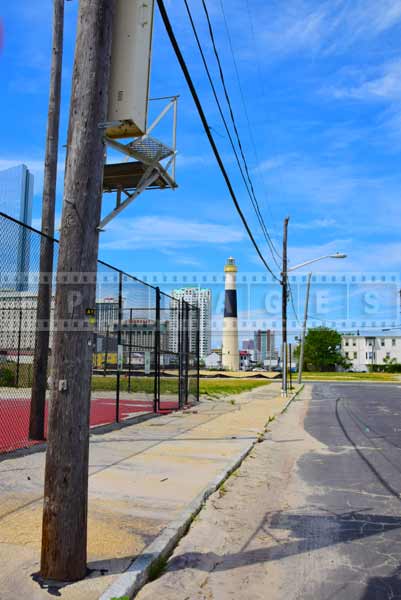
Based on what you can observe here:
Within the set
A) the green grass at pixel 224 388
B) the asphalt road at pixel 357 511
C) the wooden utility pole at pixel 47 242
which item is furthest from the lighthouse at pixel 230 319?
the wooden utility pole at pixel 47 242

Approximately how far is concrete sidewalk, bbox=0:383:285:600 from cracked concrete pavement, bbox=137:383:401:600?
14.0 inches

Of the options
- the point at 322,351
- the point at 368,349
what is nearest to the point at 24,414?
the point at 322,351

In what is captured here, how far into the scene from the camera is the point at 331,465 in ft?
Answer: 31.3

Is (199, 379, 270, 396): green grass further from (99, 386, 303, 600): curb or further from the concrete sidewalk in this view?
(99, 386, 303, 600): curb

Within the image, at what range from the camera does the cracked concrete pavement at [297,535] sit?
4418 mm

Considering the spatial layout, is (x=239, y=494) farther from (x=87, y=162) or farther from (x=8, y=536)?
(x=87, y=162)

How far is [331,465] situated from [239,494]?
2.76m

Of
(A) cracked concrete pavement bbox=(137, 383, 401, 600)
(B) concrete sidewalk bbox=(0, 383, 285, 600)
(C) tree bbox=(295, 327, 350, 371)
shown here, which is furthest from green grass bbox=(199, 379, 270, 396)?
(C) tree bbox=(295, 327, 350, 371)

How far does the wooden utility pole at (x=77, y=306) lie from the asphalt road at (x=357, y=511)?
203 centimetres

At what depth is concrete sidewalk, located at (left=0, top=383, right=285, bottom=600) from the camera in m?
4.34

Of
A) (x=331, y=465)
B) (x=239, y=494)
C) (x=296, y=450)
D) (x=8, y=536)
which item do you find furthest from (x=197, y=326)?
(x=8, y=536)

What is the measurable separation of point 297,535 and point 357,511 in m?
1.33

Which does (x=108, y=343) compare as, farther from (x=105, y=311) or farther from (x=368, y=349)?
(x=368, y=349)

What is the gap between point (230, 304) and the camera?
89.0m
